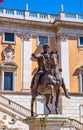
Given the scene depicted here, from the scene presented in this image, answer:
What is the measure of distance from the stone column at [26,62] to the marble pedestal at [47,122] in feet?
64.1

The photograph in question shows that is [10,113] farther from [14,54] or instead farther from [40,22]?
[40,22]

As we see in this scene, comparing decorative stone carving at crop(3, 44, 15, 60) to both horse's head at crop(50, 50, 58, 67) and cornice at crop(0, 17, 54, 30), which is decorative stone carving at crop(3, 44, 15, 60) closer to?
cornice at crop(0, 17, 54, 30)

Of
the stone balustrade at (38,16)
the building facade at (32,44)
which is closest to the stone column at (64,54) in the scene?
the building facade at (32,44)

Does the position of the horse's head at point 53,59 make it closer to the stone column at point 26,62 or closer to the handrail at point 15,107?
the handrail at point 15,107

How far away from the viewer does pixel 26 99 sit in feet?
100

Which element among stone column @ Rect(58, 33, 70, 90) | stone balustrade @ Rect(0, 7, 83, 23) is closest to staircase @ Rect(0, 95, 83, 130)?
stone column @ Rect(58, 33, 70, 90)

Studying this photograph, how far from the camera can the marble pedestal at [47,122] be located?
11344mm

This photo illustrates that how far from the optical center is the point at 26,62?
1256 inches

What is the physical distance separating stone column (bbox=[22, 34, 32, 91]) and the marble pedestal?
19.5 meters

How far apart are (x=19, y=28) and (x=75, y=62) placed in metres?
6.30

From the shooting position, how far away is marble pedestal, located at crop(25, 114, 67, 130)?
11.3 metres

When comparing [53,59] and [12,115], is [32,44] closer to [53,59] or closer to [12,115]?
[12,115]

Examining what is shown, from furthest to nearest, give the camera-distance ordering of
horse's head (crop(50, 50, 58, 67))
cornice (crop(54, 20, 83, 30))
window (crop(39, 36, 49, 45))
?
window (crop(39, 36, 49, 45)) < cornice (crop(54, 20, 83, 30)) < horse's head (crop(50, 50, 58, 67))

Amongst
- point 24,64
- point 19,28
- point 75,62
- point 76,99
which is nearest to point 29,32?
point 19,28
